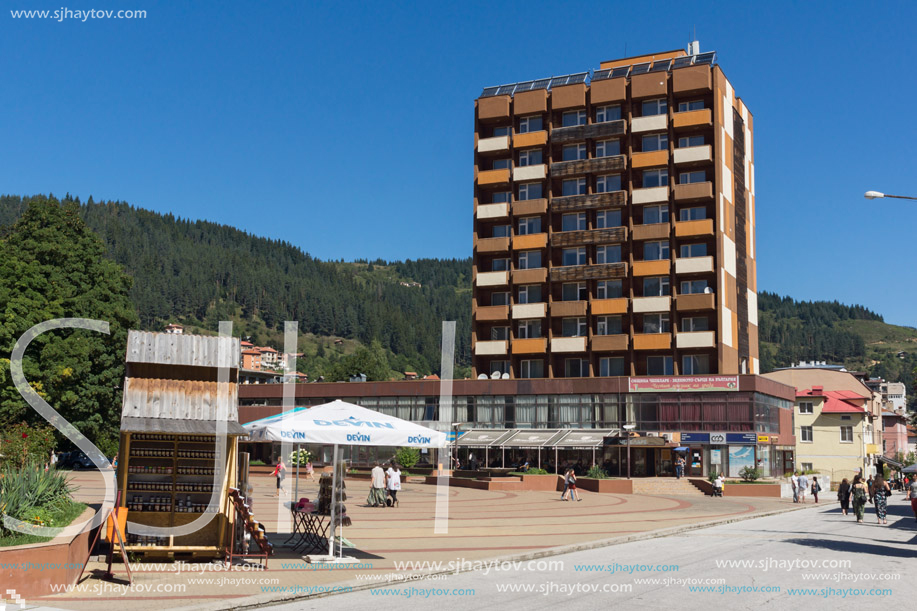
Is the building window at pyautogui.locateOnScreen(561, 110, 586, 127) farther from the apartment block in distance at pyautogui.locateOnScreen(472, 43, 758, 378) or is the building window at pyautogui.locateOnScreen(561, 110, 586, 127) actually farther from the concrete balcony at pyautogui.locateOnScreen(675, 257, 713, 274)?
the concrete balcony at pyautogui.locateOnScreen(675, 257, 713, 274)

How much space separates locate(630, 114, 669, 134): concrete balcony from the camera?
64312mm

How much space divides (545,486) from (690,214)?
27.5 m

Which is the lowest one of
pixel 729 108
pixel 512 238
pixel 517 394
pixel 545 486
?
pixel 545 486

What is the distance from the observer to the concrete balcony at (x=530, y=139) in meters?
67.8

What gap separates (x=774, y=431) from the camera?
59.4 metres

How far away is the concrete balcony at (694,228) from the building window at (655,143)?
20.6 feet

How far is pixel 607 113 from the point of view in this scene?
66812 millimetres

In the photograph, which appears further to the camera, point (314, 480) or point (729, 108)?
point (729, 108)

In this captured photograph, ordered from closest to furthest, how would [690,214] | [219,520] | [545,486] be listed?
[219,520] < [545,486] < [690,214]

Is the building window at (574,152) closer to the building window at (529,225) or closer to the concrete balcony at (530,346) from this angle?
the building window at (529,225)

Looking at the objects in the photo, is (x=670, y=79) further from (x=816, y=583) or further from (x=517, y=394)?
(x=816, y=583)

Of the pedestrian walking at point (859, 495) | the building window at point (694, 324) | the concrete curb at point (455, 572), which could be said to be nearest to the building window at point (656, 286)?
the building window at point (694, 324)

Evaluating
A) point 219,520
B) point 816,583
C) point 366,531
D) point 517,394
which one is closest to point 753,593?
point 816,583

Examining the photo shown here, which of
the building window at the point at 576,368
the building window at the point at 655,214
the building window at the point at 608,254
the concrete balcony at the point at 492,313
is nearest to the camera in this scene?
the building window at the point at 655,214
